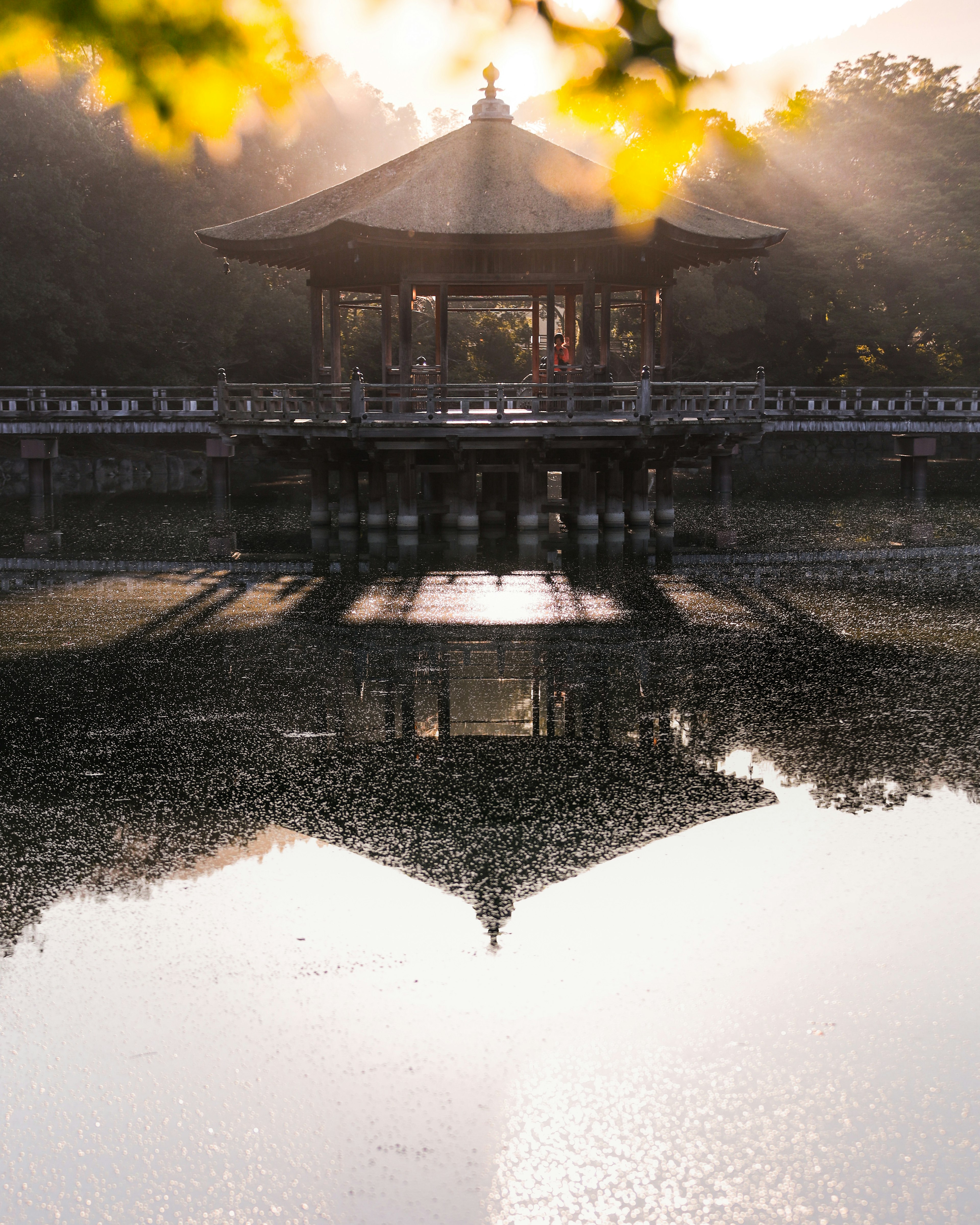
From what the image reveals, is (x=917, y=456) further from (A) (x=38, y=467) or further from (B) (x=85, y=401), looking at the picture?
(A) (x=38, y=467)

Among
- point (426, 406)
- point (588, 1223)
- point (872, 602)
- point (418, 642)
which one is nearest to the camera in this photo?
point (588, 1223)

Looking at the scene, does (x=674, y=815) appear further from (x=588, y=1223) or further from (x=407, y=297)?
(x=407, y=297)

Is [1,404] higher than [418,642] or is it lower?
higher

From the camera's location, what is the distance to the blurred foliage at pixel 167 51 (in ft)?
22.5

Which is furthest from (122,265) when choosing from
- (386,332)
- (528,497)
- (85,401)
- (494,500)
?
(528,497)

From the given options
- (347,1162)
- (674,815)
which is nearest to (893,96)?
(674,815)

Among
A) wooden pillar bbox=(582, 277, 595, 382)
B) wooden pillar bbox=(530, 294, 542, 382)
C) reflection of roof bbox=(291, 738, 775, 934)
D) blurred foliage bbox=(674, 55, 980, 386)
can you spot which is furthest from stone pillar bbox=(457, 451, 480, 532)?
blurred foliage bbox=(674, 55, 980, 386)

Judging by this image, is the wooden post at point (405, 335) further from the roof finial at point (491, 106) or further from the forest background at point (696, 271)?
the forest background at point (696, 271)

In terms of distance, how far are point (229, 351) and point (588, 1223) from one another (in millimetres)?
41098

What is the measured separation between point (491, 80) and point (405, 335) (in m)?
6.41

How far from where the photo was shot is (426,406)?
21719mm

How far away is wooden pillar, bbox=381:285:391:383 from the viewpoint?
79.2ft

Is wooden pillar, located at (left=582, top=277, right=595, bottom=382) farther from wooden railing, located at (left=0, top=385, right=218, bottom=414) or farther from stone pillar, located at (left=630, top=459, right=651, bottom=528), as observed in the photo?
wooden railing, located at (left=0, top=385, right=218, bottom=414)

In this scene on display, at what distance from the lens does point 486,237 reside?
21.3 metres
